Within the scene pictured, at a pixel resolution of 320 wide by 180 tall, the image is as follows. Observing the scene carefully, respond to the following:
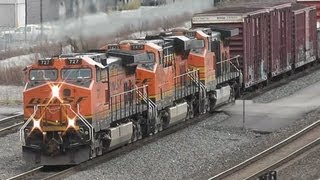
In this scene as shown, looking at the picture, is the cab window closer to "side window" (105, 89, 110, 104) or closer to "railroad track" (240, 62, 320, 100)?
"side window" (105, 89, 110, 104)

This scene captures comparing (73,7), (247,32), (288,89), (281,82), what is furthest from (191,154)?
(281,82)

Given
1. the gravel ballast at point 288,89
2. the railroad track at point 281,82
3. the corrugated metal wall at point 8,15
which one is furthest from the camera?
the corrugated metal wall at point 8,15

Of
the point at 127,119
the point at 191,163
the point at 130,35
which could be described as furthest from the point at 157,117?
the point at 130,35

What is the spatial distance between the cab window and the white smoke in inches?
136

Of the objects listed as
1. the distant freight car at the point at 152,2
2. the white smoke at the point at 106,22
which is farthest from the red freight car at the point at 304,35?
the white smoke at the point at 106,22

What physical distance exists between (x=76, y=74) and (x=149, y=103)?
3978 mm

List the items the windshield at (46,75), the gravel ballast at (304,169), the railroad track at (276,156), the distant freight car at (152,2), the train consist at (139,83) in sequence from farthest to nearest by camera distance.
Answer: the distant freight car at (152,2)
the windshield at (46,75)
the train consist at (139,83)
the railroad track at (276,156)
the gravel ballast at (304,169)

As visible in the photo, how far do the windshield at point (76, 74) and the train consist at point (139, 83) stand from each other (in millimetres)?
25

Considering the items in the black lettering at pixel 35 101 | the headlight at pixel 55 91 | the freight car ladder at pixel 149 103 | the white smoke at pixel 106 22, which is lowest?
the freight car ladder at pixel 149 103

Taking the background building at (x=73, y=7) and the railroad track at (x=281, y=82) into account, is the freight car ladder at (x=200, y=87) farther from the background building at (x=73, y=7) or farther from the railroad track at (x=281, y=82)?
the railroad track at (x=281, y=82)

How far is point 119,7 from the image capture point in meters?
27.0

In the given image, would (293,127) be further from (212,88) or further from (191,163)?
(191,163)

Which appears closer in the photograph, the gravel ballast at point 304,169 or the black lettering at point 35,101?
the gravel ballast at point 304,169

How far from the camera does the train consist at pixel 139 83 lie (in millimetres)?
18766
